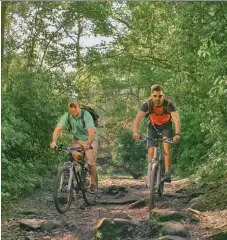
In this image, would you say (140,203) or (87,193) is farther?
(87,193)

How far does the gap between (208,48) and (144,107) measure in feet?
2.38

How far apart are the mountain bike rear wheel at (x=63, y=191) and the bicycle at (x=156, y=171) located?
0.65 meters

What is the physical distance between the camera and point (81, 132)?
362 centimetres

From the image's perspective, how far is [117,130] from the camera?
11.6ft

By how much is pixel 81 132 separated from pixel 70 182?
46 cm

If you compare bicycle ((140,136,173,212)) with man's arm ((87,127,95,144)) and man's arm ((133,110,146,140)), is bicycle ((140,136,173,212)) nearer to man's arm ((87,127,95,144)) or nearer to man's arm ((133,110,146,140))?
man's arm ((133,110,146,140))

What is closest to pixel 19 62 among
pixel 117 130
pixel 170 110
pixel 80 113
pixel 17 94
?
pixel 17 94

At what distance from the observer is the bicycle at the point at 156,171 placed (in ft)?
11.9

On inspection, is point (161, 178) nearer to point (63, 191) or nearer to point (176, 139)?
point (176, 139)

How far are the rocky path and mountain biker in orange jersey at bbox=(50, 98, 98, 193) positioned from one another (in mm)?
208

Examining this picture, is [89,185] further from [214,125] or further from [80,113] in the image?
[214,125]

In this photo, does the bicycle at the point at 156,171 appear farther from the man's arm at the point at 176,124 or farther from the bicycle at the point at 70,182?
the bicycle at the point at 70,182

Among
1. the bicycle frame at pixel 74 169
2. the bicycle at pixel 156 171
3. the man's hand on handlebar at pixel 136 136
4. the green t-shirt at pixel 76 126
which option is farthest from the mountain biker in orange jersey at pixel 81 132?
the bicycle at pixel 156 171

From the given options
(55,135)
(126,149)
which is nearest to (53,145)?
(55,135)
